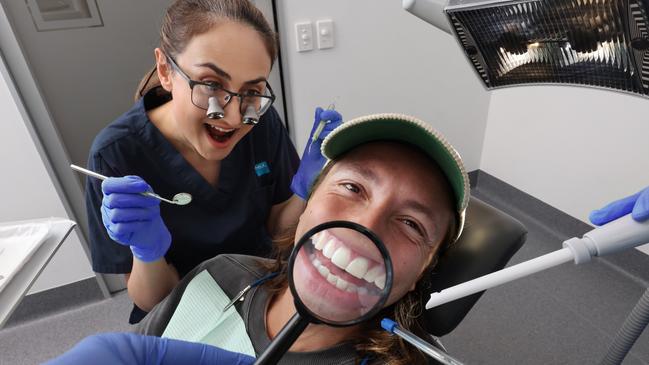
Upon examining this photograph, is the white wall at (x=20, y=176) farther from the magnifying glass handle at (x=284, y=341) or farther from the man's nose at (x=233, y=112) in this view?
the magnifying glass handle at (x=284, y=341)

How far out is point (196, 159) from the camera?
1338mm

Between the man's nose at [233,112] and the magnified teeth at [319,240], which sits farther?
the man's nose at [233,112]

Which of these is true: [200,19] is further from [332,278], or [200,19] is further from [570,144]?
[570,144]

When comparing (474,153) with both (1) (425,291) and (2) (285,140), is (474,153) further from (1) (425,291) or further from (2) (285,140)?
(1) (425,291)

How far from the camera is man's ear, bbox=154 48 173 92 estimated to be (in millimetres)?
1175

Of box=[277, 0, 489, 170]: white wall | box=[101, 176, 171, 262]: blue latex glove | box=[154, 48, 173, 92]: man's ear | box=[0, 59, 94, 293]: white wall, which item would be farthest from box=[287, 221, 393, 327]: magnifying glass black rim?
box=[0, 59, 94, 293]: white wall

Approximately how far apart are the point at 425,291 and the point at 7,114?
2014 mm

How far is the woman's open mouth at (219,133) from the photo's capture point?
47.6 inches

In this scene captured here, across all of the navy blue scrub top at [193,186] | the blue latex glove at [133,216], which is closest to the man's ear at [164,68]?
the navy blue scrub top at [193,186]

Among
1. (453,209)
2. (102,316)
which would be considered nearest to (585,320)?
(453,209)

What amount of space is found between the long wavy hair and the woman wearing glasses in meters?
0.38

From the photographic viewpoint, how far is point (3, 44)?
5.50 ft

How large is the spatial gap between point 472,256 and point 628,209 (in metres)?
0.41

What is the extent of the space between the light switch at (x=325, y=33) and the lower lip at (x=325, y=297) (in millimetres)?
1802
